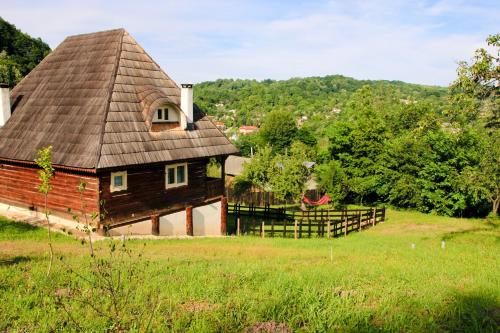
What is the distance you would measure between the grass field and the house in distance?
361 cm

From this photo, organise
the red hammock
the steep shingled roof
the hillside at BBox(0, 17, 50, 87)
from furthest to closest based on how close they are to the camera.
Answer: the hillside at BBox(0, 17, 50, 87)
the red hammock
the steep shingled roof

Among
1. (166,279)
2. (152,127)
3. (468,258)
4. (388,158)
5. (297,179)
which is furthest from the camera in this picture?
(388,158)

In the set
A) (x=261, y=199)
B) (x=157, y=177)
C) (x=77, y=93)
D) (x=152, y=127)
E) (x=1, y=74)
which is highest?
(x=1, y=74)

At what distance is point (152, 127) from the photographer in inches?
658

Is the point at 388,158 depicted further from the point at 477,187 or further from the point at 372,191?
the point at 477,187

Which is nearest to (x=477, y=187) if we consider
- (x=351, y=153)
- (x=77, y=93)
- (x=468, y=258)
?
(x=351, y=153)

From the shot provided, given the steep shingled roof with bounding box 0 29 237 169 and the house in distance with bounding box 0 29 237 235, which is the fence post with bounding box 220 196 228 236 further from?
the steep shingled roof with bounding box 0 29 237 169

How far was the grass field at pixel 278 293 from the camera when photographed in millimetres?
6160

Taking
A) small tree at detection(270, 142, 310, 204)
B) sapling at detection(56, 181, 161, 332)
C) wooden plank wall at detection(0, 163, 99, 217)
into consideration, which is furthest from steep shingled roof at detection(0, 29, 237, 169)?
small tree at detection(270, 142, 310, 204)

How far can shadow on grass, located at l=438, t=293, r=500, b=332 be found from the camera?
20.3ft

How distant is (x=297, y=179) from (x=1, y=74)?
92.6 ft

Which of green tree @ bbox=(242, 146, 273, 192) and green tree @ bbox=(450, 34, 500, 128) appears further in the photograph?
green tree @ bbox=(242, 146, 273, 192)

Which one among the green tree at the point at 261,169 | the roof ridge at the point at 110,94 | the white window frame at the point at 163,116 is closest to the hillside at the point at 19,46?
the green tree at the point at 261,169

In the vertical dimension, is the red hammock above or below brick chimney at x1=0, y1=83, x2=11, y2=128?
below
